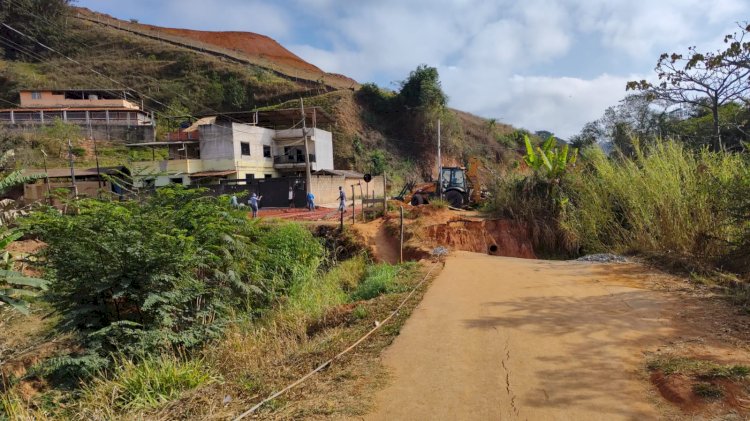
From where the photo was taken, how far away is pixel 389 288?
7668 mm

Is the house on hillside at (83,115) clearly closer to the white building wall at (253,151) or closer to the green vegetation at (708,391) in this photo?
the white building wall at (253,151)

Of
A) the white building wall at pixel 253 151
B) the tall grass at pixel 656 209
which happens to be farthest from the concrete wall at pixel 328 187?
the tall grass at pixel 656 209

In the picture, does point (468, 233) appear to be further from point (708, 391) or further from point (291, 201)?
point (291, 201)

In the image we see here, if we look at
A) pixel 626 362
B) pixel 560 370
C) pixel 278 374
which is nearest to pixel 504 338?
pixel 560 370

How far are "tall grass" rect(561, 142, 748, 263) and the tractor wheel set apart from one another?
840 centimetres

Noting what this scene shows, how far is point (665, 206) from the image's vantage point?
28.8 feet

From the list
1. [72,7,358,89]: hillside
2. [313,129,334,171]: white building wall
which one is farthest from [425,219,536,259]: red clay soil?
[72,7,358,89]: hillside

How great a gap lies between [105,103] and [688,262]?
5214 centimetres

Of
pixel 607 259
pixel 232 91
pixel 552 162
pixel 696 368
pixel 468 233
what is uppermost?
pixel 232 91

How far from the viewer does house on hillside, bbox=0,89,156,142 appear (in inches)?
1613

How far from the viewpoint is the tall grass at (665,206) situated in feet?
25.5

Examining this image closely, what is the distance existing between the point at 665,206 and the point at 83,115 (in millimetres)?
49738

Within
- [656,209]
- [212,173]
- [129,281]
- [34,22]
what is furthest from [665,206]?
[34,22]

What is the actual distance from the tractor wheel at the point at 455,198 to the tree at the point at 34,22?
6062cm
